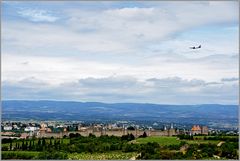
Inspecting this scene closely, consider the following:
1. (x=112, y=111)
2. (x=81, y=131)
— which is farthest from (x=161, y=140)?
(x=112, y=111)

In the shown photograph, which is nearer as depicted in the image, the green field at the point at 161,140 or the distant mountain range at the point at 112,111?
the green field at the point at 161,140

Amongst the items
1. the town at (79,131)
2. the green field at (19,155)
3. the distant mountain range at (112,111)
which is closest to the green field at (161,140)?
the town at (79,131)

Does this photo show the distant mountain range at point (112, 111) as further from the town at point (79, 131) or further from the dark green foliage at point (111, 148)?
the dark green foliage at point (111, 148)

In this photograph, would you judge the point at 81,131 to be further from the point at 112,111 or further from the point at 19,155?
the point at 112,111

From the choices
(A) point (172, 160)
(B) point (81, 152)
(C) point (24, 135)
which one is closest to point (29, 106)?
(C) point (24, 135)

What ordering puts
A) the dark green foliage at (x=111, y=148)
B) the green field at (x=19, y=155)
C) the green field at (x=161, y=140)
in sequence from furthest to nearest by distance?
1. the green field at (x=161, y=140)
2. the dark green foliage at (x=111, y=148)
3. the green field at (x=19, y=155)

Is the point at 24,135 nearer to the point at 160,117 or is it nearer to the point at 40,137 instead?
the point at 40,137

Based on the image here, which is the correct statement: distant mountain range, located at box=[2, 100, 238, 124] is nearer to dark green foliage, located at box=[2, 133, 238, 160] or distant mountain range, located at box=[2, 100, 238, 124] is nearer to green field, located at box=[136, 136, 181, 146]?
green field, located at box=[136, 136, 181, 146]

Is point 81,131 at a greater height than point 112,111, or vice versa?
point 112,111

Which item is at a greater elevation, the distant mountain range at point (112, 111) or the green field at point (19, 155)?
the distant mountain range at point (112, 111)
